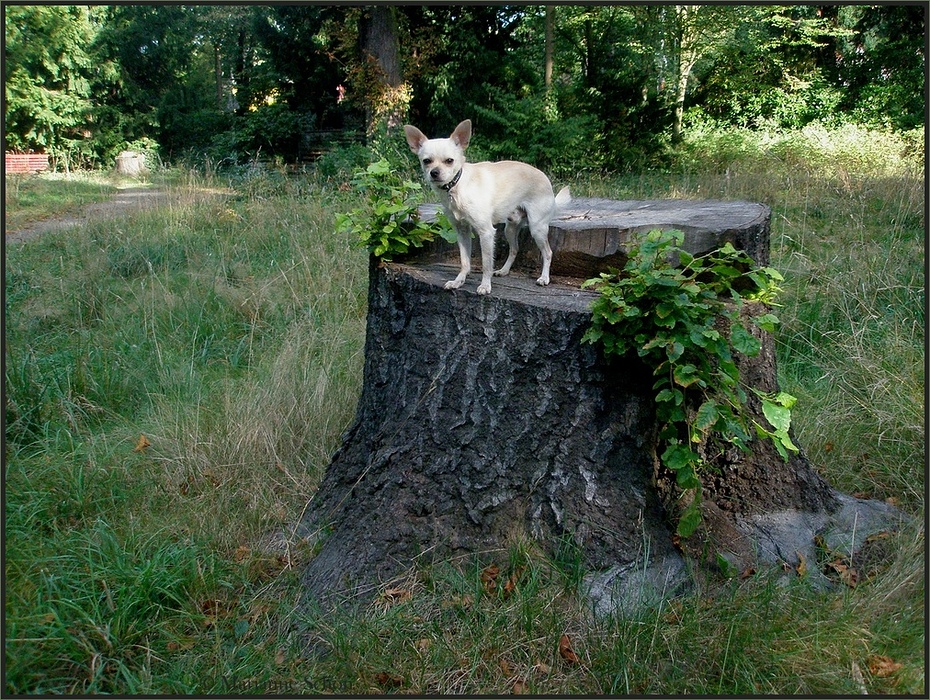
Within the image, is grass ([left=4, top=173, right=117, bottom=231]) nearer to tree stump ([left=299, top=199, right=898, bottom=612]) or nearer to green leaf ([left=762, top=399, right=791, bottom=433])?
tree stump ([left=299, top=199, right=898, bottom=612])

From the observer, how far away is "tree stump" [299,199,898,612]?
2574 mm

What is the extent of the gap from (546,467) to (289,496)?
54.7 inches

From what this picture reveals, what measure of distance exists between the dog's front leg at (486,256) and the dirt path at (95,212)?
18.9 feet

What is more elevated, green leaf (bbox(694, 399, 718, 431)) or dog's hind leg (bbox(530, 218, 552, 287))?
dog's hind leg (bbox(530, 218, 552, 287))

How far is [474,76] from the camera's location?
Answer: 1377cm

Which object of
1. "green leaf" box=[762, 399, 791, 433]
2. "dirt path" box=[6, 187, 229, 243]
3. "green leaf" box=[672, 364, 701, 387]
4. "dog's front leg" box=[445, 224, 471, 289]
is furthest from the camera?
"dirt path" box=[6, 187, 229, 243]

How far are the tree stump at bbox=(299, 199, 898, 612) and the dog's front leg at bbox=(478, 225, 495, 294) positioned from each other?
4cm

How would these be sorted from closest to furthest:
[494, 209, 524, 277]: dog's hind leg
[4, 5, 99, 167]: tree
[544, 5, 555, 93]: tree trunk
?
[494, 209, 524, 277]: dog's hind leg < [4, 5, 99, 167]: tree < [544, 5, 555, 93]: tree trunk

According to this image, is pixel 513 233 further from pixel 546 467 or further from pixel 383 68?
pixel 383 68

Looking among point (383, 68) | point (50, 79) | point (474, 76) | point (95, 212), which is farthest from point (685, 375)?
point (50, 79)

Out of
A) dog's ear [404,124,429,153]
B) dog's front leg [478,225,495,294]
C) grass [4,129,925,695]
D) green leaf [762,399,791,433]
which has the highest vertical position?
dog's ear [404,124,429,153]

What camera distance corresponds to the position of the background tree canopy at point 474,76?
12523 mm

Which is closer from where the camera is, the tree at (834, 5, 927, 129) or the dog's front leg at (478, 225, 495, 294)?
the dog's front leg at (478, 225, 495, 294)

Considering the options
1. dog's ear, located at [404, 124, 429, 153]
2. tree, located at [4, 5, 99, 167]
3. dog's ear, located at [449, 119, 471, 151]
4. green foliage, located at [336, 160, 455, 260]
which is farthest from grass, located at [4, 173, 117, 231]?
dog's ear, located at [449, 119, 471, 151]
